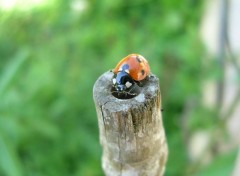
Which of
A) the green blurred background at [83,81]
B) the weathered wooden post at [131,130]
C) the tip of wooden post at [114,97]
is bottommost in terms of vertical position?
the weathered wooden post at [131,130]

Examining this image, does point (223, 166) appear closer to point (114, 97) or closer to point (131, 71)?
point (131, 71)

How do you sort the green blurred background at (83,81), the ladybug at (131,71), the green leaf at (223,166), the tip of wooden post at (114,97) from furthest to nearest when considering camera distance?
1. the green blurred background at (83,81)
2. the green leaf at (223,166)
3. the ladybug at (131,71)
4. the tip of wooden post at (114,97)

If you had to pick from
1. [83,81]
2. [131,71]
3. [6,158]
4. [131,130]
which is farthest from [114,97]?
[83,81]

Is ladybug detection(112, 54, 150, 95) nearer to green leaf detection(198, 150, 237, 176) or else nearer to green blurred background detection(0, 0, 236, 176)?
green leaf detection(198, 150, 237, 176)

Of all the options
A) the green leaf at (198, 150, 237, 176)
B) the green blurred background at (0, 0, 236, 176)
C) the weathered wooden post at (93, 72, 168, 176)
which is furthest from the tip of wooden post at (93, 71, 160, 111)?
the green blurred background at (0, 0, 236, 176)

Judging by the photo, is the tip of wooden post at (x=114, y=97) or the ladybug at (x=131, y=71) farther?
the ladybug at (x=131, y=71)

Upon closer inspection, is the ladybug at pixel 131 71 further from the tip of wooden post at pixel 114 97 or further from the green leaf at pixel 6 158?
the green leaf at pixel 6 158

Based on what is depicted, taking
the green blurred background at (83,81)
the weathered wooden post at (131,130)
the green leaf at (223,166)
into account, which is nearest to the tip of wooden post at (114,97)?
the weathered wooden post at (131,130)

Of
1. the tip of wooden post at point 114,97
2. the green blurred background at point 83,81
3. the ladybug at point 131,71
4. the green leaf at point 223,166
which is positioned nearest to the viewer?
the tip of wooden post at point 114,97

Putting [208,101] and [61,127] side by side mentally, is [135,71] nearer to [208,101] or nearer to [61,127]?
[61,127]
